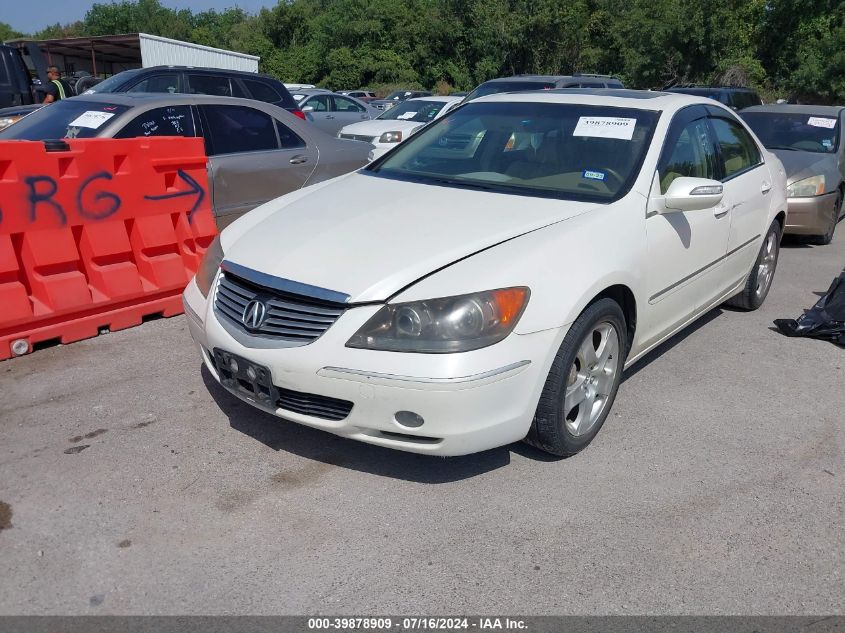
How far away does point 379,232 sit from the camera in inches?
139

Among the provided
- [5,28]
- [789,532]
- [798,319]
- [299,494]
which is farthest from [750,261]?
[5,28]

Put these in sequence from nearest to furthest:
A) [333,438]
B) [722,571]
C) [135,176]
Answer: [722,571]
[333,438]
[135,176]

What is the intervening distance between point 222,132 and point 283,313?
3.73 m

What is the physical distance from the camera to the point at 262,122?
6711 mm

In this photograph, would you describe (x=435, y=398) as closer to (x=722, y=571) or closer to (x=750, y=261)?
(x=722, y=571)

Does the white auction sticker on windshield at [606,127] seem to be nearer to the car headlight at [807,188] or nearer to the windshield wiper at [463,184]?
the windshield wiper at [463,184]

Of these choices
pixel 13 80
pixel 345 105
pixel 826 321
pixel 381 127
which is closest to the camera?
pixel 826 321

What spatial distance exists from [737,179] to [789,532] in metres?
2.67

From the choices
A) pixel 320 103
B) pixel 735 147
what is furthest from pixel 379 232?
pixel 320 103

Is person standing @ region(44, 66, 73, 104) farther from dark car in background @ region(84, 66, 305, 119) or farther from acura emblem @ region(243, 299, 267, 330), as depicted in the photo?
acura emblem @ region(243, 299, 267, 330)

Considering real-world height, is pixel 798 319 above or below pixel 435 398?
below

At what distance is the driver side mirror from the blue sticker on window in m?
0.34

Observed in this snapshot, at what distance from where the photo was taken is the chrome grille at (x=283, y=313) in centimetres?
313

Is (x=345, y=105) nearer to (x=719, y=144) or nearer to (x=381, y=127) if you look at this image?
(x=381, y=127)
